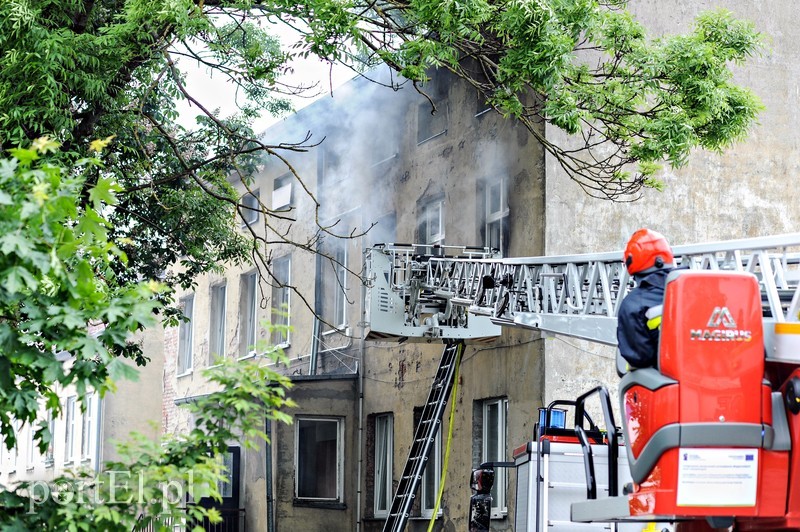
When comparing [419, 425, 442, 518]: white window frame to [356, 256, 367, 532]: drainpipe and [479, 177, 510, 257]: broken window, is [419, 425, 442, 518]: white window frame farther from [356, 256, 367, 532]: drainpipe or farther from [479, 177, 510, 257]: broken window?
[479, 177, 510, 257]: broken window

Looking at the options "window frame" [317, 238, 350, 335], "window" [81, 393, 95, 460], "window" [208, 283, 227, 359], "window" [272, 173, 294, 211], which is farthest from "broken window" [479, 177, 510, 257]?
"window" [81, 393, 95, 460]

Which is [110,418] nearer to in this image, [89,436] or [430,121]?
[89,436]

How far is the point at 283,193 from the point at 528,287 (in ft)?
46.4

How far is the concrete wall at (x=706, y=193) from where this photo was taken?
15047 millimetres

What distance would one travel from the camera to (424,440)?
15.5 meters

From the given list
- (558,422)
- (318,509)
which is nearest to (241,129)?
A: (318,509)

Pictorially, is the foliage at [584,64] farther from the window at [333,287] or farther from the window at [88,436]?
the window at [88,436]

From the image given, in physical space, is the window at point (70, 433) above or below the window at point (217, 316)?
below

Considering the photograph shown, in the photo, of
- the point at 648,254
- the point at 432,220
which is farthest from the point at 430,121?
the point at 648,254

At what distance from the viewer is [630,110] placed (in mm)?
12820

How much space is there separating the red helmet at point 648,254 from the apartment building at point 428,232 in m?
5.59

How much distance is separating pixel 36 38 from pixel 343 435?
37.5 feet

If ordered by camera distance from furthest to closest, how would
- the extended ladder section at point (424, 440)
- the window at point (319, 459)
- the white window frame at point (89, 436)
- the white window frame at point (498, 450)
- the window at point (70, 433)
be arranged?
the window at point (70, 433)
the white window frame at point (89, 436)
the window at point (319, 459)
the white window frame at point (498, 450)
the extended ladder section at point (424, 440)
